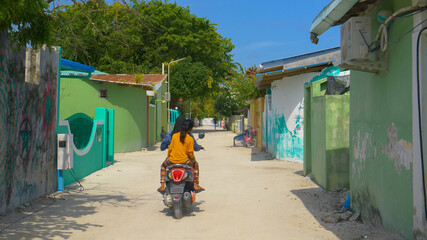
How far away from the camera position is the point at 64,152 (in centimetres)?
873

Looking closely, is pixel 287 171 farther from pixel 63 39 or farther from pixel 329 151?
pixel 63 39

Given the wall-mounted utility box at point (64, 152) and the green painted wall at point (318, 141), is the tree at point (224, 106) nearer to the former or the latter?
the green painted wall at point (318, 141)

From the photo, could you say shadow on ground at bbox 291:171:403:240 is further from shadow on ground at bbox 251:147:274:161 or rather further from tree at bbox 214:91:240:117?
tree at bbox 214:91:240:117

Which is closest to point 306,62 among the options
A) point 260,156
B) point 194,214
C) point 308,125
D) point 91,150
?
point 308,125

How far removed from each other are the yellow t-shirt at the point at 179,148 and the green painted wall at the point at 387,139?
266 cm

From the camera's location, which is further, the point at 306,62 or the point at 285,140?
the point at 285,140

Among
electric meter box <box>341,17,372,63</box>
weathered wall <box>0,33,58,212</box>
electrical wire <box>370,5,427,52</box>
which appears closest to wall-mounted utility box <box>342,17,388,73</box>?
electric meter box <box>341,17,372,63</box>

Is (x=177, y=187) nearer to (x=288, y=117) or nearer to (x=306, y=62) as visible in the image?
(x=306, y=62)

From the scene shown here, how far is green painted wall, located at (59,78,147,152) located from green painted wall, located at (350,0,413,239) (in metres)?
13.6

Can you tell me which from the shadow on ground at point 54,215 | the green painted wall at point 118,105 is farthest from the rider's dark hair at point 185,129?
the green painted wall at point 118,105

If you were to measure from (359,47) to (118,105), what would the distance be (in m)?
15.2

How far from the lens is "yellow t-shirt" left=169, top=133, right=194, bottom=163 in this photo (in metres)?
6.79

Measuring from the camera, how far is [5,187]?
6.48 metres

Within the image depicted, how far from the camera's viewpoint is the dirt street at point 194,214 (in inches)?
225
